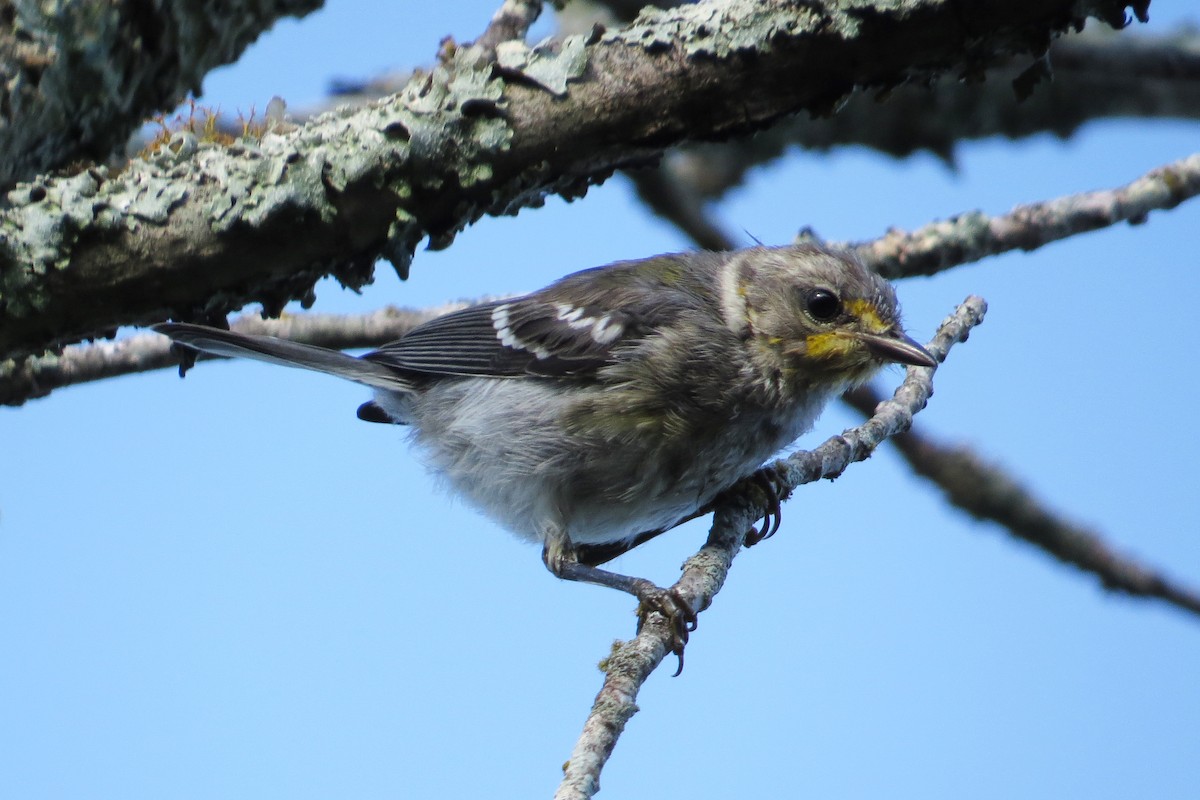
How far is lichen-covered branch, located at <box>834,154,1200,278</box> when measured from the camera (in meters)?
4.21

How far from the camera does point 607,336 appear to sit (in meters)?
4.00

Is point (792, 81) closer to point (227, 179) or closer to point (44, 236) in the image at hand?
point (227, 179)

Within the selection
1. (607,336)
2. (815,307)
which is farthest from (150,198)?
(815,307)

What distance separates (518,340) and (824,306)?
1.11 metres

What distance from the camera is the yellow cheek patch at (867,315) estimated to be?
3904 mm

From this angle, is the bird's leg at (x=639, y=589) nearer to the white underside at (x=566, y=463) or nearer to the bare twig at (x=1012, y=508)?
the white underside at (x=566, y=463)

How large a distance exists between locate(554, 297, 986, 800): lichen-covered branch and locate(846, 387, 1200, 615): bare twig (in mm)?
1111

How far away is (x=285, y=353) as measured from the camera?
394 cm

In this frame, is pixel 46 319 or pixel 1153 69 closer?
pixel 46 319

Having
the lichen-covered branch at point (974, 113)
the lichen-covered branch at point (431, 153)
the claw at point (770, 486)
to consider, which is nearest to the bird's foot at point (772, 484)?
the claw at point (770, 486)

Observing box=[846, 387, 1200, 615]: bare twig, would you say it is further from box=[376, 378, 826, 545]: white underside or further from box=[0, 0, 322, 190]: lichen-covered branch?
box=[0, 0, 322, 190]: lichen-covered branch

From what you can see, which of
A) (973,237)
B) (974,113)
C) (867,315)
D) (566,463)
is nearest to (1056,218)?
(973,237)

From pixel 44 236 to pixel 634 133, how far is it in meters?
1.51

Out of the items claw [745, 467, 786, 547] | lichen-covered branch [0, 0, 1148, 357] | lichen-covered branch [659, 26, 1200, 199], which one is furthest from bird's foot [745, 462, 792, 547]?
lichen-covered branch [659, 26, 1200, 199]
